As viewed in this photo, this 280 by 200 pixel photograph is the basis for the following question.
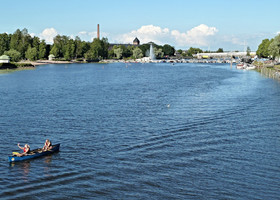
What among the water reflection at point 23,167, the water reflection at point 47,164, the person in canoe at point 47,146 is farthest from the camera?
the person in canoe at point 47,146

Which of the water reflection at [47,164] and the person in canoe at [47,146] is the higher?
the person in canoe at [47,146]

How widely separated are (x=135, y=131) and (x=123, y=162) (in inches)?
489

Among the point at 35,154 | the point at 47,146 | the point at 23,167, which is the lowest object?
the point at 23,167

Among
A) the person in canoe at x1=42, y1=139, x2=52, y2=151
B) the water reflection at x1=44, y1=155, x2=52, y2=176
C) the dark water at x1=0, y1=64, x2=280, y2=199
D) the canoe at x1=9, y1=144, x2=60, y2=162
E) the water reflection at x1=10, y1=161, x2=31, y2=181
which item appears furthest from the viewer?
the person in canoe at x1=42, y1=139, x2=52, y2=151

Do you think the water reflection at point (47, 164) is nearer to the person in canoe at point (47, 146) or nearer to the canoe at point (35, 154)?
the canoe at point (35, 154)

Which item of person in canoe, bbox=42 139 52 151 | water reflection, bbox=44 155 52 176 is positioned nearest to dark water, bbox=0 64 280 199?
water reflection, bbox=44 155 52 176

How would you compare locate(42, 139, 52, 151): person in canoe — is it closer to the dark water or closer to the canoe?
the canoe

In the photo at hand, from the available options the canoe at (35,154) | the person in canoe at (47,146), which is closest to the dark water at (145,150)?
the canoe at (35,154)

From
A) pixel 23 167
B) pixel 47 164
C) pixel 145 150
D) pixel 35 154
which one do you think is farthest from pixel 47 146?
pixel 145 150

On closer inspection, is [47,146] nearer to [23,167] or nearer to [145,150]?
[23,167]

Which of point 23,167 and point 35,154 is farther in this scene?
point 35,154

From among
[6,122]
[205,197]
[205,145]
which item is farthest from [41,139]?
[205,197]

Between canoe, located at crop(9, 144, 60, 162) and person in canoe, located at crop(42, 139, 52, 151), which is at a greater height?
person in canoe, located at crop(42, 139, 52, 151)

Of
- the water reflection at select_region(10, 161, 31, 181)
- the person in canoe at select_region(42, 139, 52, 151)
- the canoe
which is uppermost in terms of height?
the person in canoe at select_region(42, 139, 52, 151)
